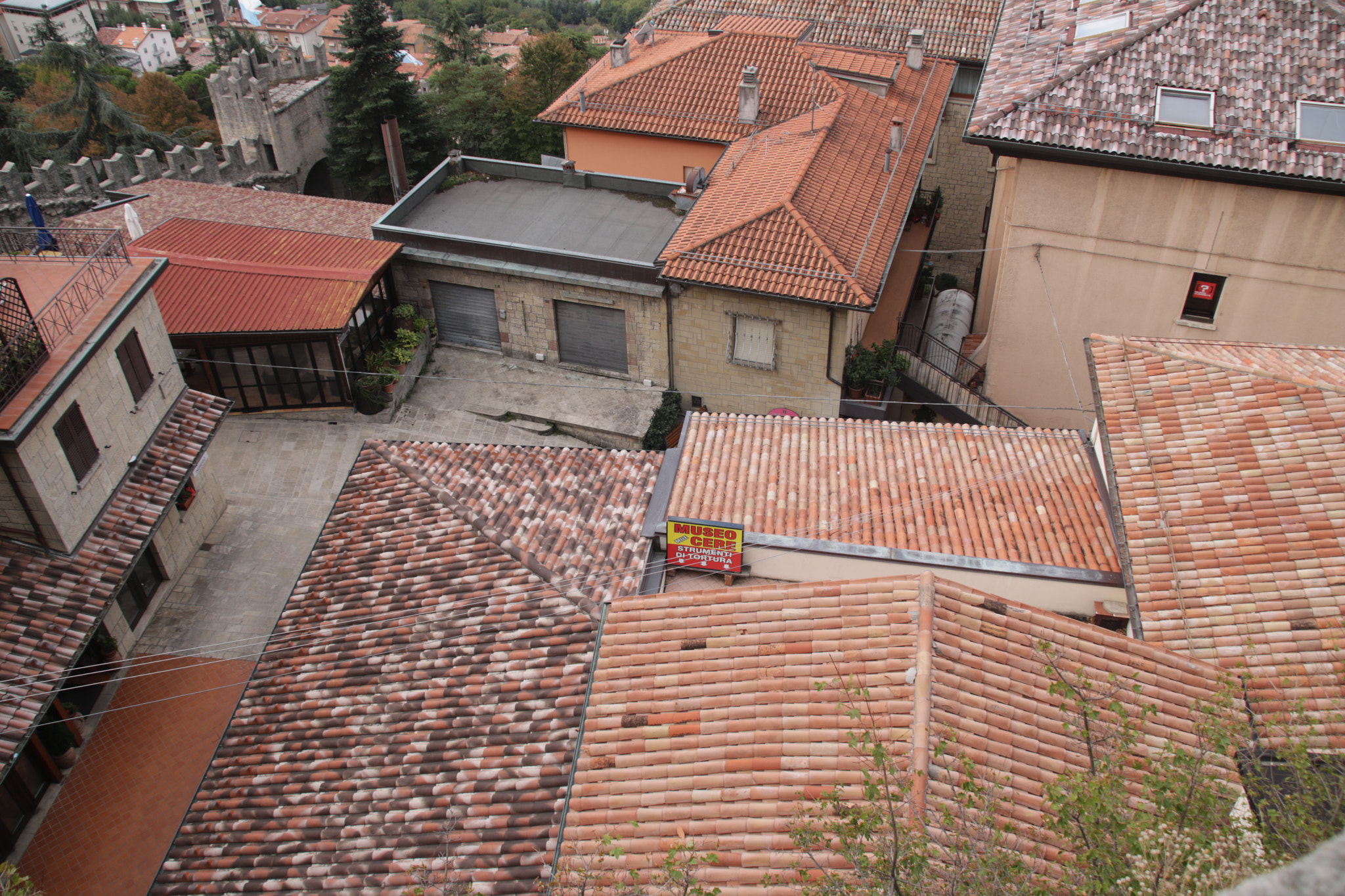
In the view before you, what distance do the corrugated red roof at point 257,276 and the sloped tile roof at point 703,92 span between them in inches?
334

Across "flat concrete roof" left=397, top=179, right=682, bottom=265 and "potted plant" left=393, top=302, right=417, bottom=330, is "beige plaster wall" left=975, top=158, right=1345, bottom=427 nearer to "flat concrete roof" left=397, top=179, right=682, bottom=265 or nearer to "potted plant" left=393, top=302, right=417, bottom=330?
"flat concrete roof" left=397, top=179, right=682, bottom=265

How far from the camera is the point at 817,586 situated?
12.1 metres

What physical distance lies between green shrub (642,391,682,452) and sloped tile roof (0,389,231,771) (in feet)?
35.3

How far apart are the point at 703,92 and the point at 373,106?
19.4m

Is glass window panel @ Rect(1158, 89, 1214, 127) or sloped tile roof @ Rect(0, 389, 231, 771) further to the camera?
glass window panel @ Rect(1158, 89, 1214, 127)

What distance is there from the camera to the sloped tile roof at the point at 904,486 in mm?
14430

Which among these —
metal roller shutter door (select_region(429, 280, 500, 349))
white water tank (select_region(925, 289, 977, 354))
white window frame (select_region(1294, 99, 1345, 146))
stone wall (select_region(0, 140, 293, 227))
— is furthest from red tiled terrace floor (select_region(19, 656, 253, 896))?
white window frame (select_region(1294, 99, 1345, 146))

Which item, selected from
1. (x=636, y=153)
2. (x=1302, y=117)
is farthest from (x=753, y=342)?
(x=1302, y=117)

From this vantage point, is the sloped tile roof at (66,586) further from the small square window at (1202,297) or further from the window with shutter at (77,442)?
the small square window at (1202,297)

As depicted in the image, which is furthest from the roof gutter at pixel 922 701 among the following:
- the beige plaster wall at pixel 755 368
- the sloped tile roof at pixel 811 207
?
the beige plaster wall at pixel 755 368

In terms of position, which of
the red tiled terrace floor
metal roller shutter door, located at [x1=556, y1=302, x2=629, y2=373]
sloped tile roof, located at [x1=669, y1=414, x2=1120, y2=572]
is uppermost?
sloped tile roof, located at [x1=669, y1=414, x2=1120, y2=572]

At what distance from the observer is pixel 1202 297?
20953 mm

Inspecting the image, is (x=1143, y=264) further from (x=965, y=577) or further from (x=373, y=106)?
(x=373, y=106)

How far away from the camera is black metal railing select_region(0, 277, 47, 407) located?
48.0ft
